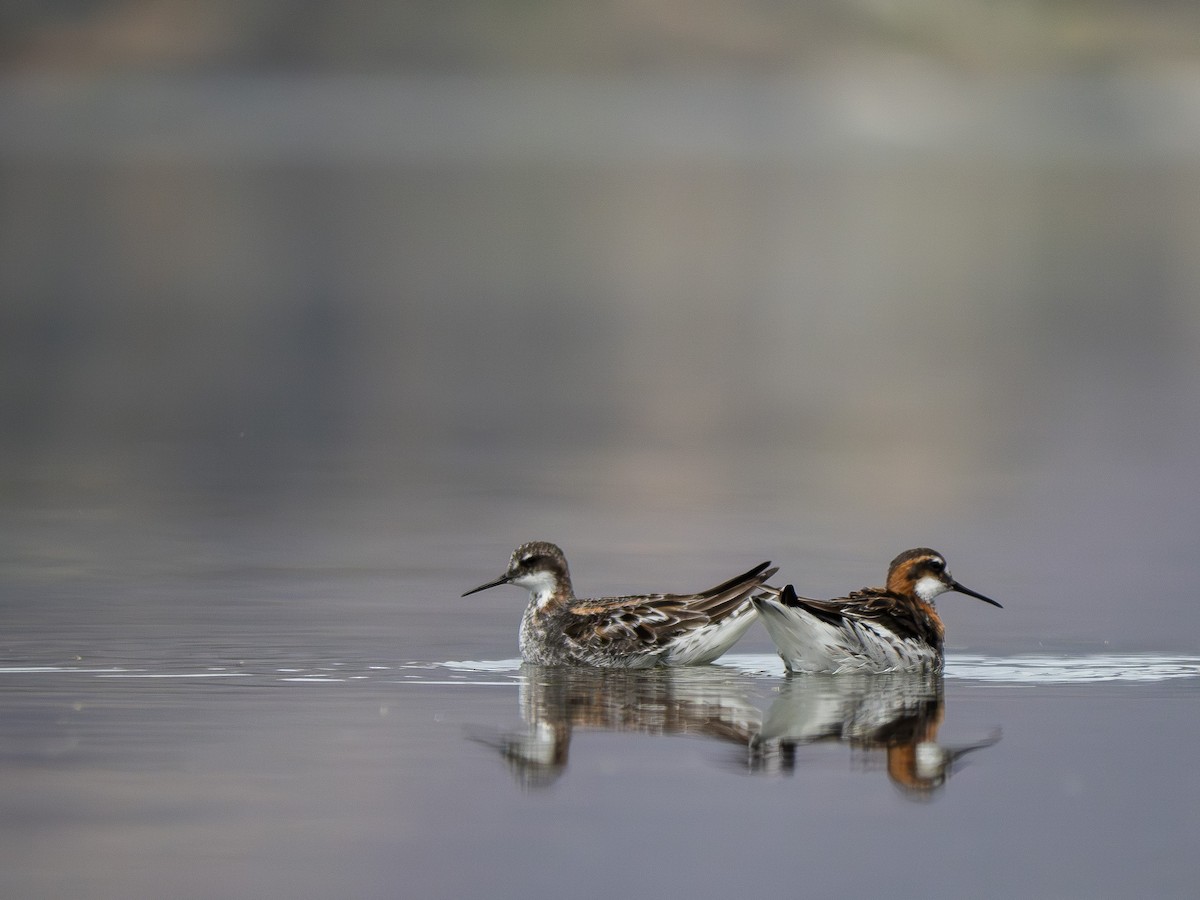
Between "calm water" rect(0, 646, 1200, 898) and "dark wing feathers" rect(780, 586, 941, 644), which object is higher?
"dark wing feathers" rect(780, 586, 941, 644)

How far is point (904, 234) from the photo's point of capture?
293 ft

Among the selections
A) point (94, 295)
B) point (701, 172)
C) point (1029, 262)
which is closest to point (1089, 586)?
point (94, 295)

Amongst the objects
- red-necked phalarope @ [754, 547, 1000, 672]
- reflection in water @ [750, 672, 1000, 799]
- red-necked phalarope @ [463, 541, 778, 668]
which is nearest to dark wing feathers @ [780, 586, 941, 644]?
red-necked phalarope @ [754, 547, 1000, 672]

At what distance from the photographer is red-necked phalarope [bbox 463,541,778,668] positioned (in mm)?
12828

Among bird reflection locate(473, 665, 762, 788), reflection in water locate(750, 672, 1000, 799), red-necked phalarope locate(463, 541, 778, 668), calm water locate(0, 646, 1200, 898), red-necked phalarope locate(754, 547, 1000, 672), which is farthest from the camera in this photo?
red-necked phalarope locate(463, 541, 778, 668)

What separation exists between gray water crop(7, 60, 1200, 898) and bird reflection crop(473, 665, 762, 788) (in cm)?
4

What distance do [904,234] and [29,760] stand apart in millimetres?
80736

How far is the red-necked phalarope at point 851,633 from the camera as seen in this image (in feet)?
39.8

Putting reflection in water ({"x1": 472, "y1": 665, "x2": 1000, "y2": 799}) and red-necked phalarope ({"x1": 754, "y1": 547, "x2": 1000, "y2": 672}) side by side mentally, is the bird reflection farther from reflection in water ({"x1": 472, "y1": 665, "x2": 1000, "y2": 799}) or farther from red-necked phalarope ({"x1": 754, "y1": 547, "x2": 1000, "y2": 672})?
red-necked phalarope ({"x1": 754, "y1": 547, "x2": 1000, "y2": 672})

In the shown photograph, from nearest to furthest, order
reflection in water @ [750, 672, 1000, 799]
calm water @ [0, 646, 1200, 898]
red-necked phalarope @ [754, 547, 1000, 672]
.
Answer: calm water @ [0, 646, 1200, 898]
reflection in water @ [750, 672, 1000, 799]
red-necked phalarope @ [754, 547, 1000, 672]

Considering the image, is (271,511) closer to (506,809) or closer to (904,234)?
(506,809)

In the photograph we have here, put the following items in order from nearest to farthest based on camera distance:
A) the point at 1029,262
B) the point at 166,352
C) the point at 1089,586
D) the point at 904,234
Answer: the point at 1089,586, the point at 166,352, the point at 1029,262, the point at 904,234

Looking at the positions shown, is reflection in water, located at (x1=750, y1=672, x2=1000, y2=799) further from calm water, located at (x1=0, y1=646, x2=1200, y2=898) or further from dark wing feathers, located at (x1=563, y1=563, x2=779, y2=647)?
dark wing feathers, located at (x1=563, y1=563, x2=779, y2=647)

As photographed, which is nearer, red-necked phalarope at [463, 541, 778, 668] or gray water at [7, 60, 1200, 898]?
gray water at [7, 60, 1200, 898]
